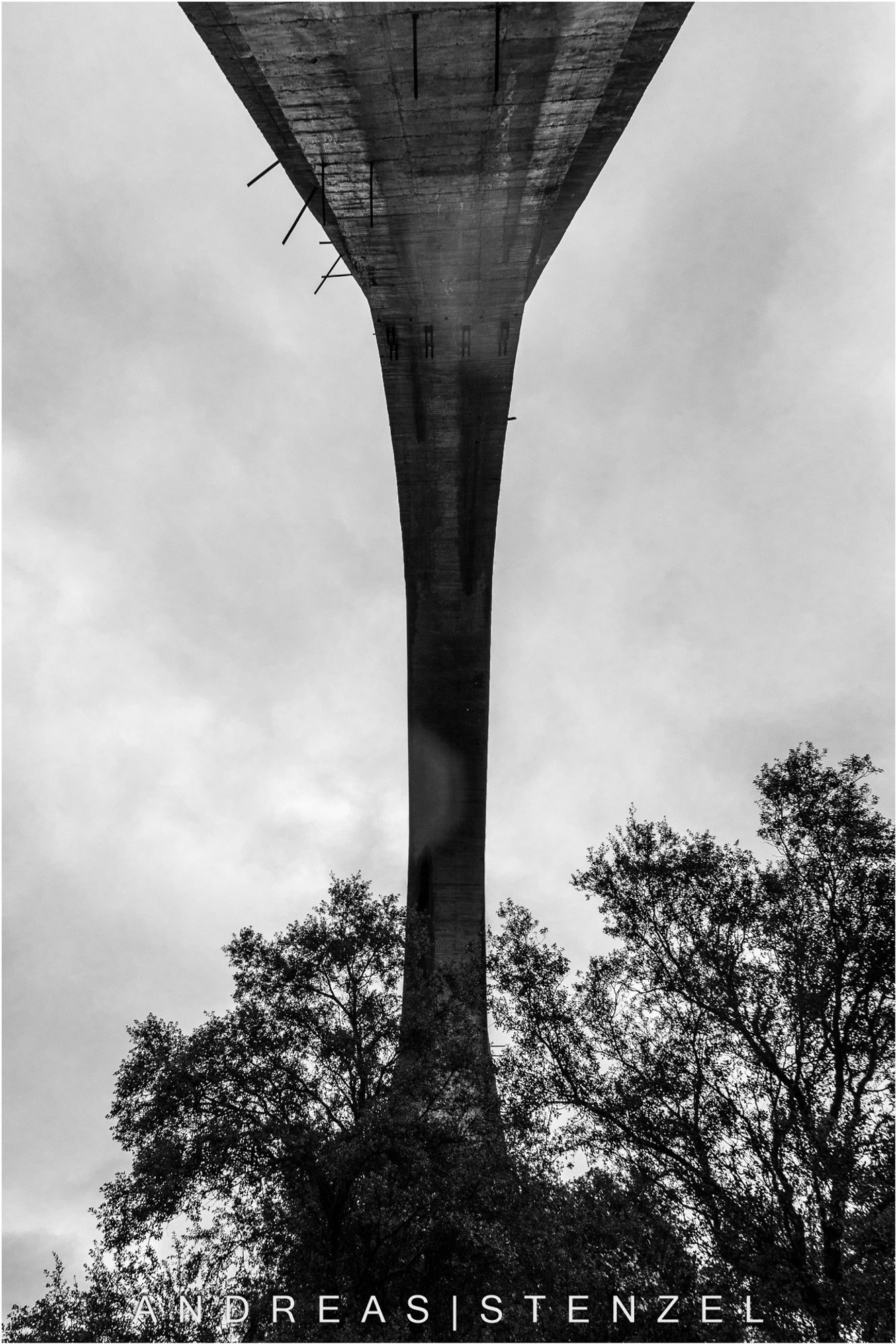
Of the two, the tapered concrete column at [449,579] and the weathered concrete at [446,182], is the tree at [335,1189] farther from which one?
the weathered concrete at [446,182]

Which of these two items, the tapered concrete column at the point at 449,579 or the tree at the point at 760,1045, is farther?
the tapered concrete column at the point at 449,579

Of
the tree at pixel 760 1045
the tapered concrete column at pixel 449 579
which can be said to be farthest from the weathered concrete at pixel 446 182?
the tree at pixel 760 1045

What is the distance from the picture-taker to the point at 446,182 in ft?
49.1

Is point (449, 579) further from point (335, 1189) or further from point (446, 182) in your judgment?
point (335, 1189)

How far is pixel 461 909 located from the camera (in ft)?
73.9

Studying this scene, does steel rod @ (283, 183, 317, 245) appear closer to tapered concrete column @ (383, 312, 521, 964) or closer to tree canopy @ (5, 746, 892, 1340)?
tapered concrete column @ (383, 312, 521, 964)

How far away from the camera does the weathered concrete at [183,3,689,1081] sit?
12562 millimetres

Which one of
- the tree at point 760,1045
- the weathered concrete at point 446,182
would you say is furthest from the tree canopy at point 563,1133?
the weathered concrete at point 446,182

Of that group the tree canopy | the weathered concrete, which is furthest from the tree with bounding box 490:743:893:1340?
the weathered concrete

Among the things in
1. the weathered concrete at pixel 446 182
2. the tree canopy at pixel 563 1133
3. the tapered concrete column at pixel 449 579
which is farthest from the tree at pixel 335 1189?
the weathered concrete at pixel 446 182

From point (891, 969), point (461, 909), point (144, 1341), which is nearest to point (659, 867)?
point (891, 969)

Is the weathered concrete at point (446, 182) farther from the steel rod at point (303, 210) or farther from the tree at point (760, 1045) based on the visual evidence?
the tree at point (760, 1045)

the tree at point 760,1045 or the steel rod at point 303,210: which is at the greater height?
the steel rod at point 303,210

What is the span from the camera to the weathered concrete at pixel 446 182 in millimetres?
12562
